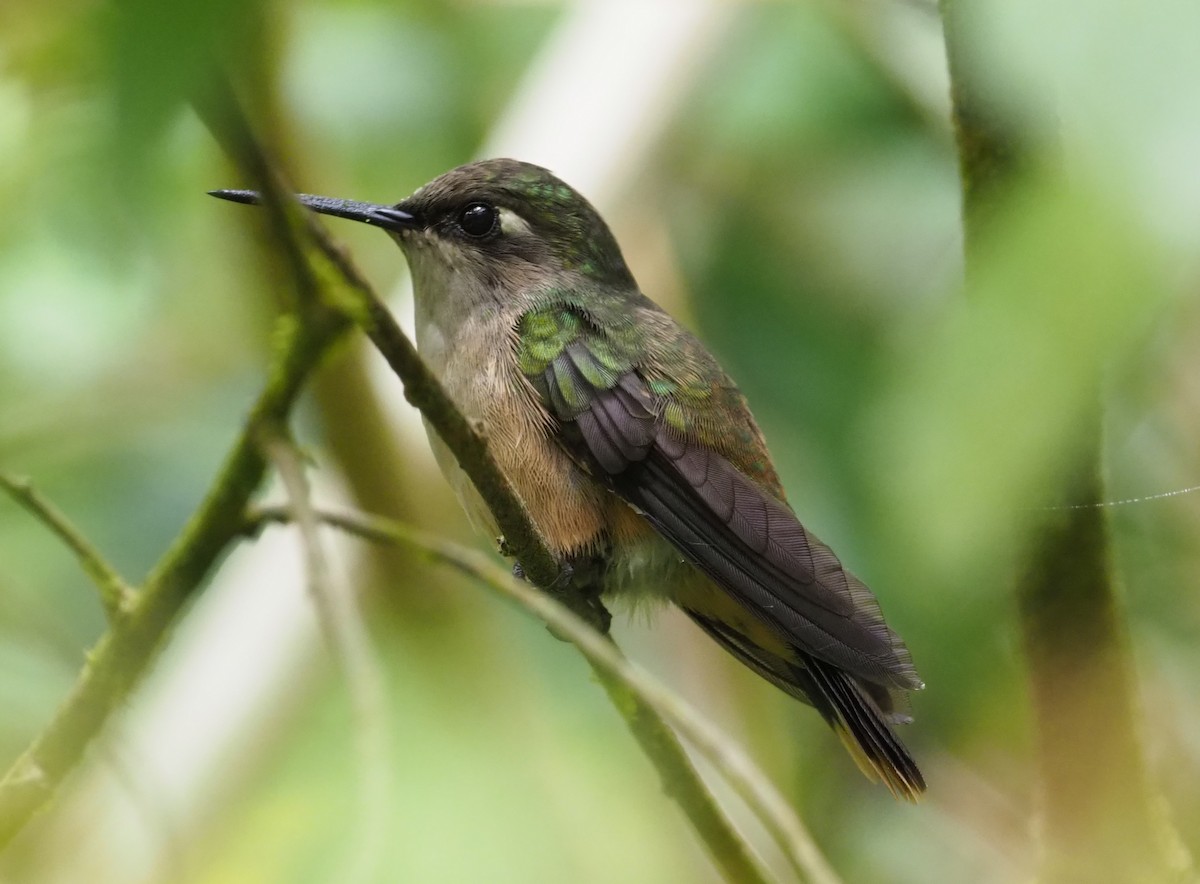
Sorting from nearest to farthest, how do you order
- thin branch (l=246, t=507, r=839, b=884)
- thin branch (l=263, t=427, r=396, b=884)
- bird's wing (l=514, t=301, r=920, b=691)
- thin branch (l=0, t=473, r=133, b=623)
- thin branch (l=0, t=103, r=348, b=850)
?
thin branch (l=263, t=427, r=396, b=884) < thin branch (l=246, t=507, r=839, b=884) < thin branch (l=0, t=103, r=348, b=850) < thin branch (l=0, t=473, r=133, b=623) < bird's wing (l=514, t=301, r=920, b=691)

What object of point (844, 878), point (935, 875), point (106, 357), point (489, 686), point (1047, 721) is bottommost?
point (935, 875)

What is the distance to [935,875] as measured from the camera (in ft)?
10.7

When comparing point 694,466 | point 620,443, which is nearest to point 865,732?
point 694,466

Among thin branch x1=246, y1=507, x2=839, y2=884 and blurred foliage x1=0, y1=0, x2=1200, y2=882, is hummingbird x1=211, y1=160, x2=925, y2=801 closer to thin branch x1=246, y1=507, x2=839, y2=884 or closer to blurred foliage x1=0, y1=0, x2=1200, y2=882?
blurred foliage x1=0, y1=0, x2=1200, y2=882

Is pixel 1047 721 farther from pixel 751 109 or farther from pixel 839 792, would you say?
pixel 751 109

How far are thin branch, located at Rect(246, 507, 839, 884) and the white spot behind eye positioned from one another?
4.47 ft

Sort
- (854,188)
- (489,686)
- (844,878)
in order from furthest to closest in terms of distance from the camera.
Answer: (854,188) → (844,878) → (489,686)

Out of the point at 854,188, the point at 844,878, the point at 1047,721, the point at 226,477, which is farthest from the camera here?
the point at 854,188

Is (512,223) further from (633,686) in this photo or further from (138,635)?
(633,686)

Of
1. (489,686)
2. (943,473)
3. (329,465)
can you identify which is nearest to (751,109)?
(329,465)

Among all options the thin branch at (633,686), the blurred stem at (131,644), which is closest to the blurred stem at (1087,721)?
the thin branch at (633,686)

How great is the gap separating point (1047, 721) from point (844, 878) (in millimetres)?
1164

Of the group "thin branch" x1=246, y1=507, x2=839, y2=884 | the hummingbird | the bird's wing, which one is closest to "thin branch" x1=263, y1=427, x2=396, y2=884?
"thin branch" x1=246, y1=507, x2=839, y2=884

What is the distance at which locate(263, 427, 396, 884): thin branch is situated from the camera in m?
1.12
